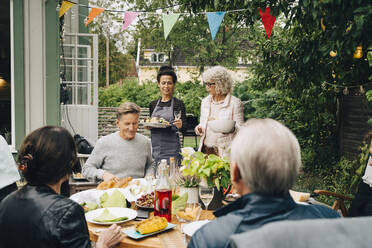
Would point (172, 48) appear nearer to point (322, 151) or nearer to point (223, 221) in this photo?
point (322, 151)

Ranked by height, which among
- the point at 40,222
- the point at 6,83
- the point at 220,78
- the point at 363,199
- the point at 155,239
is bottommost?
the point at 363,199

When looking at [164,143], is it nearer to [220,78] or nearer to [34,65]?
[220,78]

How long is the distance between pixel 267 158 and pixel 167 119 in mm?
2933

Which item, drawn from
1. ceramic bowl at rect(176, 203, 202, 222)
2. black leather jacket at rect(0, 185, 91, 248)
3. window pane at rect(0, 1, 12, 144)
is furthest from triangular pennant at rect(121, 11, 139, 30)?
black leather jacket at rect(0, 185, 91, 248)

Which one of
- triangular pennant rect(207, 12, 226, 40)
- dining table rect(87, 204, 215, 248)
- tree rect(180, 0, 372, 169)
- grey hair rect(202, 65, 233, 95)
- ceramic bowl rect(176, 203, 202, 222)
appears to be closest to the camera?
dining table rect(87, 204, 215, 248)

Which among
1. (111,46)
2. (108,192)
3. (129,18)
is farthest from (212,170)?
(111,46)

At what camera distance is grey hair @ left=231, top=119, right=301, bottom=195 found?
3.56 ft

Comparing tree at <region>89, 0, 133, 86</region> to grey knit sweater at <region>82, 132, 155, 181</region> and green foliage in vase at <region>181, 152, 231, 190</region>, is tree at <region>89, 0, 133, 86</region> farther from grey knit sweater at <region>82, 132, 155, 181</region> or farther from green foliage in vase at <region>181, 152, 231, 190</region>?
green foliage in vase at <region>181, 152, 231, 190</region>

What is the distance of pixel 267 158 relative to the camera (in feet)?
3.55

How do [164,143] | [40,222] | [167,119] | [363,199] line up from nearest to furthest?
1. [40,222]
2. [363,199]
3. [164,143]
4. [167,119]

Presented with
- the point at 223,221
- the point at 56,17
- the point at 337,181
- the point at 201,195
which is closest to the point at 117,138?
the point at 201,195

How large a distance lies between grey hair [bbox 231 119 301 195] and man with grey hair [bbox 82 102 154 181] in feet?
6.94

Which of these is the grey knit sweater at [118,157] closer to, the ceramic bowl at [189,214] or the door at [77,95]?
the ceramic bowl at [189,214]

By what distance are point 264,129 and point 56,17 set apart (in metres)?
4.89
